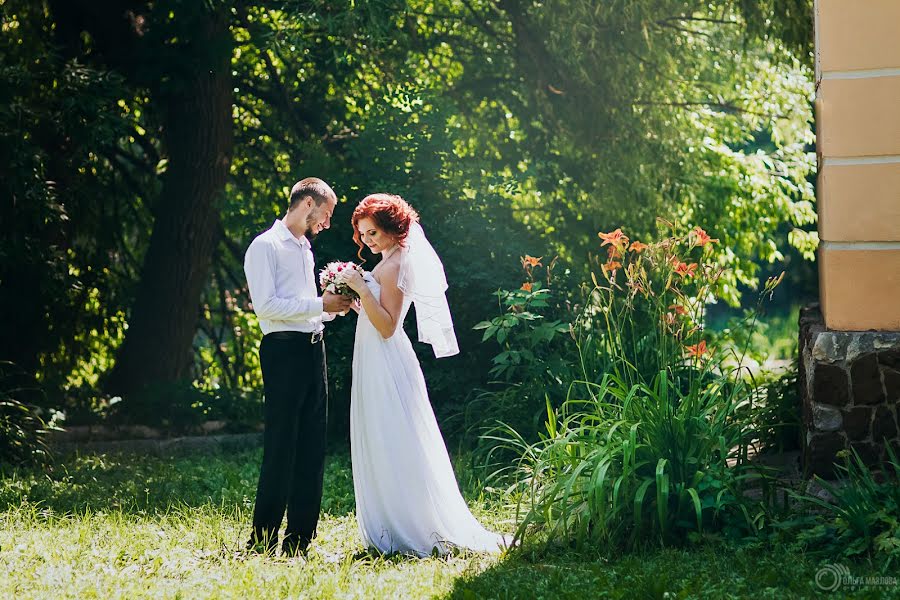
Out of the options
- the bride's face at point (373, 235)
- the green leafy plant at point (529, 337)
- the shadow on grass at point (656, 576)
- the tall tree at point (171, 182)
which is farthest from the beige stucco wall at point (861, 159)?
the tall tree at point (171, 182)

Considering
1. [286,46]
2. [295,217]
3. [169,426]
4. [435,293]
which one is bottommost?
[169,426]

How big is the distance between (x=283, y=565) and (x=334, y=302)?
4.48 feet

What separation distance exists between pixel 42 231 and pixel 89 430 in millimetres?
1838

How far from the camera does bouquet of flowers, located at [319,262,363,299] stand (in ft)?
18.4

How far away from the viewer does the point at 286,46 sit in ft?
32.1

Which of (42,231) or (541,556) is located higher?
(42,231)

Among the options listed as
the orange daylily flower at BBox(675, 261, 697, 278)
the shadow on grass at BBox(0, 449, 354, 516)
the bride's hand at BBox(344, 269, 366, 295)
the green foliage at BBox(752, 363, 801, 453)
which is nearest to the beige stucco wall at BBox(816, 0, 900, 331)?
the orange daylily flower at BBox(675, 261, 697, 278)

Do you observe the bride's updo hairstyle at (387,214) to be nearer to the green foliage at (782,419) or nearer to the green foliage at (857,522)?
the green foliage at (857,522)

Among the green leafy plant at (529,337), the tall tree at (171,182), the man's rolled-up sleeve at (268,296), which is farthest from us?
the tall tree at (171,182)

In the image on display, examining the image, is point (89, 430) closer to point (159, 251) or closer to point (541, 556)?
point (159, 251)

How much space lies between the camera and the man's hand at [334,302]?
564cm

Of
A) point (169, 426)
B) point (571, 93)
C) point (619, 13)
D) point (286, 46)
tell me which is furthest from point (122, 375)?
point (619, 13)

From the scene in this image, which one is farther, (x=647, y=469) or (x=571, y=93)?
(x=571, y=93)

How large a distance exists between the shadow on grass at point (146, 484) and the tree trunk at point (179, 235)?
5.65ft
